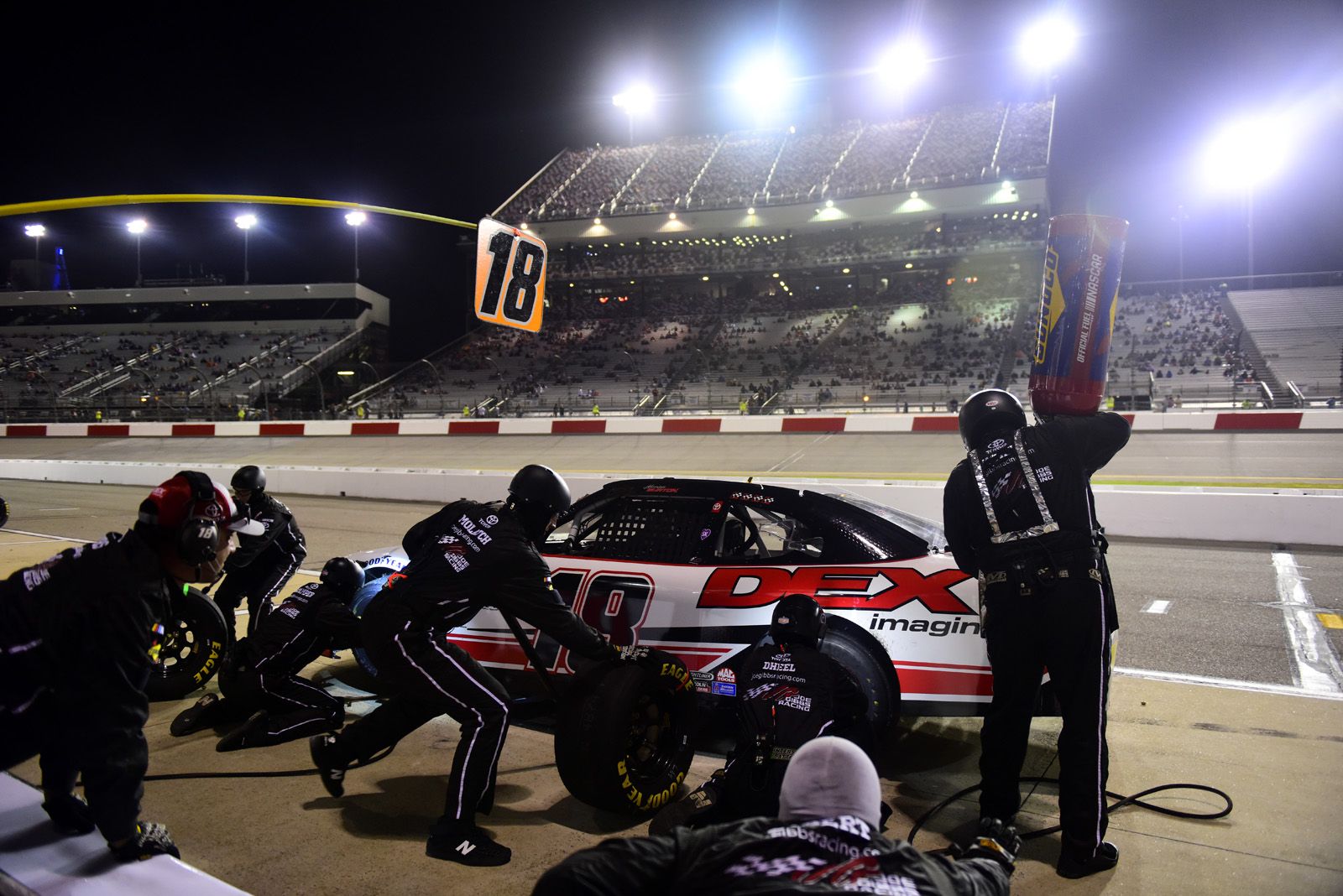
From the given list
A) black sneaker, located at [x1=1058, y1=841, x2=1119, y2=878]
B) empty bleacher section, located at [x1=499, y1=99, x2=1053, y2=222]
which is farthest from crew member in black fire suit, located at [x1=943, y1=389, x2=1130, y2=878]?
empty bleacher section, located at [x1=499, y1=99, x2=1053, y2=222]

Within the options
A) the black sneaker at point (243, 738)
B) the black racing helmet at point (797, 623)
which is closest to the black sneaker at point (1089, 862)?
the black racing helmet at point (797, 623)

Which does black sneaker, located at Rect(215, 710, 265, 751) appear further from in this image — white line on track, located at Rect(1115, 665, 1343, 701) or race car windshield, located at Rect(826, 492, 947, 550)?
white line on track, located at Rect(1115, 665, 1343, 701)

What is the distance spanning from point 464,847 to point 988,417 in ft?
8.77

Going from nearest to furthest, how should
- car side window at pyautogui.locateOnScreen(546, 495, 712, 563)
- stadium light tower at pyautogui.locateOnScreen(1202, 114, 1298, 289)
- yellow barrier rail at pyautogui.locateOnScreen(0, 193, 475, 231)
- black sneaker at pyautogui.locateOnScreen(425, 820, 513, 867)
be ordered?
black sneaker at pyautogui.locateOnScreen(425, 820, 513, 867) → car side window at pyautogui.locateOnScreen(546, 495, 712, 563) → yellow barrier rail at pyautogui.locateOnScreen(0, 193, 475, 231) → stadium light tower at pyautogui.locateOnScreen(1202, 114, 1298, 289)

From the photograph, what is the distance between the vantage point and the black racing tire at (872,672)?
12.6 ft

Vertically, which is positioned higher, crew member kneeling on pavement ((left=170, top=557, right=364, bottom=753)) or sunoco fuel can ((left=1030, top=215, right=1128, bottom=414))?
sunoco fuel can ((left=1030, top=215, right=1128, bottom=414))

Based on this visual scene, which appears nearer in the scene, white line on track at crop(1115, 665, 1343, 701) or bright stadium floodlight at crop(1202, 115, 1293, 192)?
white line on track at crop(1115, 665, 1343, 701)

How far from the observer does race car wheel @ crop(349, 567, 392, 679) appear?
504 cm

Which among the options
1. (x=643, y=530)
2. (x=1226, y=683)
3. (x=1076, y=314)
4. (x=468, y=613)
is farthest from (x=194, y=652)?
(x=1226, y=683)

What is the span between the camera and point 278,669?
15.2ft

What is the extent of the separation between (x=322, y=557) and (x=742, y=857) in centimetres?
1008

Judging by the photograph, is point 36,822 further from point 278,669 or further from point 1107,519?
point 1107,519

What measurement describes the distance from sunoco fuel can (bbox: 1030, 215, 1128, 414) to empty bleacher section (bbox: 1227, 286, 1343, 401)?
88.1ft

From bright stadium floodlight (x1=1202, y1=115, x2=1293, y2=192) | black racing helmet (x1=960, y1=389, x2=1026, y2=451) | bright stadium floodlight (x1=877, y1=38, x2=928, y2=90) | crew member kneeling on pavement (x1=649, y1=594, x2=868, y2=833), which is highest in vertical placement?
bright stadium floodlight (x1=877, y1=38, x2=928, y2=90)
